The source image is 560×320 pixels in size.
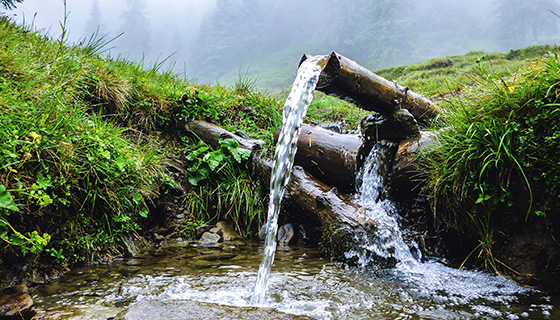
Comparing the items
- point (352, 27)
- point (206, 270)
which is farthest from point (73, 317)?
point (352, 27)

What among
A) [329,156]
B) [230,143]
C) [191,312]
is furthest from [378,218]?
[230,143]

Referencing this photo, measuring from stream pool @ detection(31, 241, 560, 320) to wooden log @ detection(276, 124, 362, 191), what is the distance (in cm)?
115

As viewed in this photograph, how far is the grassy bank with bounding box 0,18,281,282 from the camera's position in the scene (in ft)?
7.88

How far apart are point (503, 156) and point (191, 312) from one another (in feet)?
8.19

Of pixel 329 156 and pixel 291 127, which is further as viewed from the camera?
pixel 329 156

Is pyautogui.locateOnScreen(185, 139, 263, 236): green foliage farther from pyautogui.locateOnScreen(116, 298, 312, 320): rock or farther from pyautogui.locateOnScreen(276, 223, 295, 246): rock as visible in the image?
pyautogui.locateOnScreen(116, 298, 312, 320): rock

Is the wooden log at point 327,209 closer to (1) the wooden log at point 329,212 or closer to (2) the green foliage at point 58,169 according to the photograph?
(1) the wooden log at point 329,212

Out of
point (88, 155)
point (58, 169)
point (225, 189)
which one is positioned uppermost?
point (88, 155)

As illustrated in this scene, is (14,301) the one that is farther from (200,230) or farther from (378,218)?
(378,218)

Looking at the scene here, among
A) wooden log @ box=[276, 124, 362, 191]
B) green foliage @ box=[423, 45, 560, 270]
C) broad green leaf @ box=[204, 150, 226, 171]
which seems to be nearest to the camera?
green foliage @ box=[423, 45, 560, 270]

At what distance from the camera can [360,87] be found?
354 centimetres

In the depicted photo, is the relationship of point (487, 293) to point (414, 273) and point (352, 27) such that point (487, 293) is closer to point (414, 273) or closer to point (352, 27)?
point (414, 273)

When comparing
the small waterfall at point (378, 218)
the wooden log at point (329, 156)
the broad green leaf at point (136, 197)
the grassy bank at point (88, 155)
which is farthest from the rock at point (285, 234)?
the broad green leaf at point (136, 197)

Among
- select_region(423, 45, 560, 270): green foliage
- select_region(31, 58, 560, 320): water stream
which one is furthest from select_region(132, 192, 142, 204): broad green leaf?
select_region(423, 45, 560, 270): green foliage
